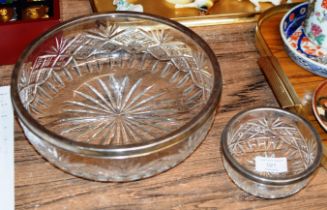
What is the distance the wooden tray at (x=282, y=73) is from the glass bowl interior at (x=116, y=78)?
10 cm

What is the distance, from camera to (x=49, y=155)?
0.60 metres

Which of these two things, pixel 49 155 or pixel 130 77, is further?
pixel 130 77

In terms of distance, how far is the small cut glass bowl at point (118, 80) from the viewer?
688mm

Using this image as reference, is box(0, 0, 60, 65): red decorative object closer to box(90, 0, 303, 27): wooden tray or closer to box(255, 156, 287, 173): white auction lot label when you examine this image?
box(90, 0, 303, 27): wooden tray

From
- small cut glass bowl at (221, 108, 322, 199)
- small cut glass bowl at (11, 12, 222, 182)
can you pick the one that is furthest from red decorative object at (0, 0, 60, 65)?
small cut glass bowl at (221, 108, 322, 199)

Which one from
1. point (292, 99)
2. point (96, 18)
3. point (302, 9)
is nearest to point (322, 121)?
point (292, 99)

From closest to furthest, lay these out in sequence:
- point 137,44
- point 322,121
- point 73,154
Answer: point 73,154 < point 322,121 < point 137,44

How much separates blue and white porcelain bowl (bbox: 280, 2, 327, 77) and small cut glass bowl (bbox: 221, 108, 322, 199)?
95 mm

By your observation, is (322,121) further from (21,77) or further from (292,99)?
(21,77)

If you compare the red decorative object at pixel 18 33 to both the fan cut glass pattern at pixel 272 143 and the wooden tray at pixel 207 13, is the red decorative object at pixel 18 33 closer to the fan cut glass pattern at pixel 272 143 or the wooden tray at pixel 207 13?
the wooden tray at pixel 207 13

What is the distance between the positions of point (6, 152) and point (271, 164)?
328mm

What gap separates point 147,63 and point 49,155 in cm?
24

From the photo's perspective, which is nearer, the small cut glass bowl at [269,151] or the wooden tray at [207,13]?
the small cut glass bowl at [269,151]

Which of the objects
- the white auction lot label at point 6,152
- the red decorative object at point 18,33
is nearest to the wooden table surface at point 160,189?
the white auction lot label at point 6,152
